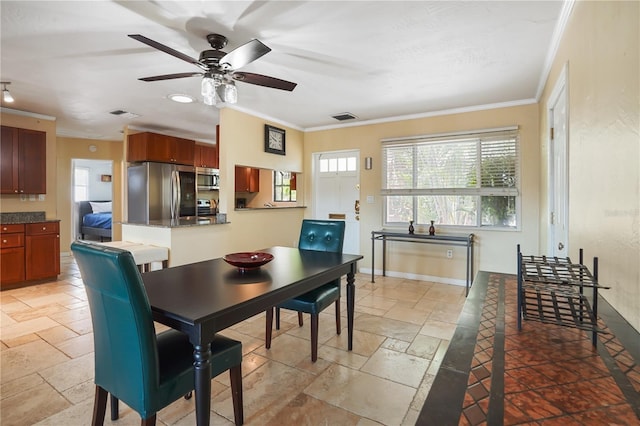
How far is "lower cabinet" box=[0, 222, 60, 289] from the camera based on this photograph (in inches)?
163

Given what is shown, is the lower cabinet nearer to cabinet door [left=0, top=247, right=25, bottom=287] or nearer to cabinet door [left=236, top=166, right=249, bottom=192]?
cabinet door [left=0, top=247, right=25, bottom=287]

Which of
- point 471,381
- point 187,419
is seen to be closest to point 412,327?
point 187,419

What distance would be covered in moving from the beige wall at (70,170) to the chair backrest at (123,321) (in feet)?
20.0

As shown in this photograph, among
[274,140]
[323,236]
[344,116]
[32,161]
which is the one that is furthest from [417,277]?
[32,161]

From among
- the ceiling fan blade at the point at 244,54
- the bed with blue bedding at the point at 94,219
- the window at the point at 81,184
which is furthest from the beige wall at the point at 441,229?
the window at the point at 81,184

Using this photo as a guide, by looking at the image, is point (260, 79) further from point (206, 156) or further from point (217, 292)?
point (206, 156)

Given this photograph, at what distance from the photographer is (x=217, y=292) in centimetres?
159

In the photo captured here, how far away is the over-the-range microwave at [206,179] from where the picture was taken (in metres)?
5.92

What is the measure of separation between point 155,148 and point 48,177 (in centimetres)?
152

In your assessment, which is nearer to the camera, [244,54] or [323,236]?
A: [244,54]

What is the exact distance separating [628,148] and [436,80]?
2.48m

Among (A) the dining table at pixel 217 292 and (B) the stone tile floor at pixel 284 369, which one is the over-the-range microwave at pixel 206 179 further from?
(A) the dining table at pixel 217 292

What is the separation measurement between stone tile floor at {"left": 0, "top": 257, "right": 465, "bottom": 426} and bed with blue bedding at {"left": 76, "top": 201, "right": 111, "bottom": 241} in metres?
4.38

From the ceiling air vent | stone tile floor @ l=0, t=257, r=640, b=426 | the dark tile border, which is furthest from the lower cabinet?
the dark tile border
